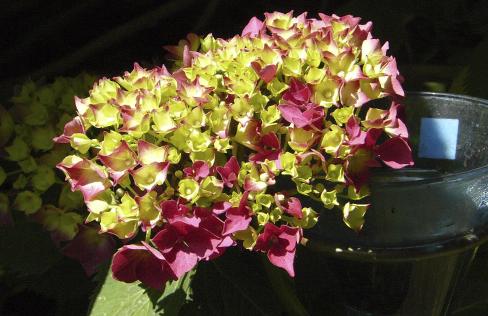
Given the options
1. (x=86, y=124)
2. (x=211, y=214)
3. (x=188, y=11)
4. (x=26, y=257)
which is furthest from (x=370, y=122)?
(x=188, y=11)

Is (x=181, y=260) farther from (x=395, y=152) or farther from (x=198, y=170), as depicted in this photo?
(x=395, y=152)

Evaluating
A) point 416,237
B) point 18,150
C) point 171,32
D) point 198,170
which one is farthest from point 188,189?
point 171,32

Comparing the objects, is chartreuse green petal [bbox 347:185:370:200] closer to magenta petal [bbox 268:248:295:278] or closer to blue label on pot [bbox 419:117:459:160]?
magenta petal [bbox 268:248:295:278]

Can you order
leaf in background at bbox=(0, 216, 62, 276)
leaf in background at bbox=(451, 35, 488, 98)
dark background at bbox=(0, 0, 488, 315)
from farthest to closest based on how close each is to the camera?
dark background at bbox=(0, 0, 488, 315) → leaf in background at bbox=(451, 35, 488, 98) → leaf in background at bbox=(0, 216, 62, 276)

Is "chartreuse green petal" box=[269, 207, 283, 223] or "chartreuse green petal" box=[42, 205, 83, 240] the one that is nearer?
"chartreuse green petal" box=[269, 207, 283, 223]

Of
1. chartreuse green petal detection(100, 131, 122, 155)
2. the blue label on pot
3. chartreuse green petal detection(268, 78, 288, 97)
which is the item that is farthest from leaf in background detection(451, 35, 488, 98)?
chartreuse green petal detection(100, 131, 122, 155)

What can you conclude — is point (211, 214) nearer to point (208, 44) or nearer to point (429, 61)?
point (208, 44)

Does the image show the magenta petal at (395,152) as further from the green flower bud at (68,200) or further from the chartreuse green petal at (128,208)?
the green flower bud at (68,200)
